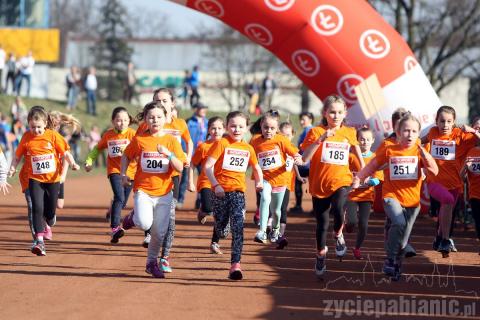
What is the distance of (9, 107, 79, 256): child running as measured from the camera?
12.6 meters

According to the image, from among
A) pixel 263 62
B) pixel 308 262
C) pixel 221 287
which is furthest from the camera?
pixel 263 62

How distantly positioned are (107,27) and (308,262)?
194 ft

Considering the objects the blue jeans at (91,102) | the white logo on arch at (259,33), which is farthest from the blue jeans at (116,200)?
the blue jeans at (91,102)

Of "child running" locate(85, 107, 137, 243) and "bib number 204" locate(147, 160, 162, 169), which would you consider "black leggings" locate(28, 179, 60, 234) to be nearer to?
"child running" locate(85, 107, 137, 243)

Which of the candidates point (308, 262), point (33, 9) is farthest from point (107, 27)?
point (308, 262)

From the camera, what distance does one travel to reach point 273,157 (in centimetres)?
1389

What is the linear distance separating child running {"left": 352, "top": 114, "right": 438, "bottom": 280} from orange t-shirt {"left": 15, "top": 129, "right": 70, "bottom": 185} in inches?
141

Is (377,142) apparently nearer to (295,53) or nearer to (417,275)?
(295,53)

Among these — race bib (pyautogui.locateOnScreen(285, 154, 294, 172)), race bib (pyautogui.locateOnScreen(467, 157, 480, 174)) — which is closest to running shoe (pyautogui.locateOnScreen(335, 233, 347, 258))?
race bib (pyautogui.locateOnScreen(467, 157, 480, 174))

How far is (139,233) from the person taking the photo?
1567 centimetres

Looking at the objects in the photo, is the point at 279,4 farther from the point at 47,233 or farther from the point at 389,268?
the point at 389,268

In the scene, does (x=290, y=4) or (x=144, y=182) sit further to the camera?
(x=290, y=4)

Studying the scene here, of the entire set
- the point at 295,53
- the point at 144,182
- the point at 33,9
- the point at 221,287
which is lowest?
the point at 221,287

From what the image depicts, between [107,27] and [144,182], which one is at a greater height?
[107,27]
